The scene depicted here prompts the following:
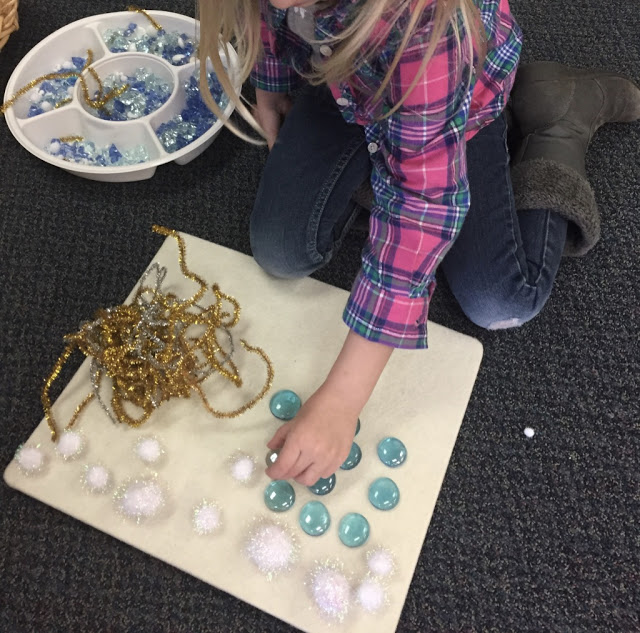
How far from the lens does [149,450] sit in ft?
2.18

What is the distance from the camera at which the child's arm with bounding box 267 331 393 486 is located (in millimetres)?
575

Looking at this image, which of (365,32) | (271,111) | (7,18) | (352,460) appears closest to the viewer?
(365,32)

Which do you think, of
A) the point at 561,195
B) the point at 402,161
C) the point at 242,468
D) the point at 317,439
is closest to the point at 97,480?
the point at 242,468

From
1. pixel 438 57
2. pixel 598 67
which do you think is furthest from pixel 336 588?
pixel 598 67

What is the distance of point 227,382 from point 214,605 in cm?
25

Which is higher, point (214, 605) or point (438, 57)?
point (438, 57)

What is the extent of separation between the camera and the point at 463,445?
0.71 meters

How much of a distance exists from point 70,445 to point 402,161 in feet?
1.62

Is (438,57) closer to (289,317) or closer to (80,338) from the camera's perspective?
(289,317)

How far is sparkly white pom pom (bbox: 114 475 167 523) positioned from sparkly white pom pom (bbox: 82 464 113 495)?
2 centimetres

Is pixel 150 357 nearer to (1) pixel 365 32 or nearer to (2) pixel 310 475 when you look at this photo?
(2) pixel 310 475

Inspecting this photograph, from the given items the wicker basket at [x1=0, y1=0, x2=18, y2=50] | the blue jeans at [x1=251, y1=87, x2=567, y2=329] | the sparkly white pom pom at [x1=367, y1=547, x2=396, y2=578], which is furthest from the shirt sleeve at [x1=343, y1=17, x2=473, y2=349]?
the wicker basket at [x1=0, y1=0, x2=18, y2=50]

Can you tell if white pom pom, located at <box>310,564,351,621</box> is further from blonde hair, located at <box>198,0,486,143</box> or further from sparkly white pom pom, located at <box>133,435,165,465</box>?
blonde hair, located at <box>198,0,486,143</box>

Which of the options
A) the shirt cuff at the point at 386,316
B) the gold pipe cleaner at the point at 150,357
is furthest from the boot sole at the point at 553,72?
the gold pipe cleaner at the point at 150,357
